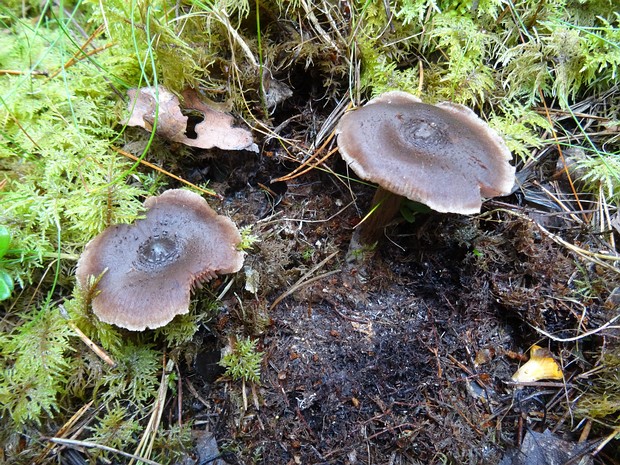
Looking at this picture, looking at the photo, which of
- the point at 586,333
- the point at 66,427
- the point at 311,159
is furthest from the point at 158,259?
the point at 586,333

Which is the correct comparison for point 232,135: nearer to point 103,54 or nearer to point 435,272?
point 103,54

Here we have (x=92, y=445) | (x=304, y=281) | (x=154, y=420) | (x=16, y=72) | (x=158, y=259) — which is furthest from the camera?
(x=16, y=72)

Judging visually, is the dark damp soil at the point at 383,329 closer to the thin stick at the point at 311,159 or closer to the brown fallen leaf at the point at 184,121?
the thin stick at the point at 311,159

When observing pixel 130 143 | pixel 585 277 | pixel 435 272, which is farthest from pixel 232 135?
pixel 585 277

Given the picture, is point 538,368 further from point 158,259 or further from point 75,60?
point 75,60

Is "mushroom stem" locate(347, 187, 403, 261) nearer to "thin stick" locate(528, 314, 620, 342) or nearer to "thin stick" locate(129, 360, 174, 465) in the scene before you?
"thin stick" locate(528, 314, 620, 342)

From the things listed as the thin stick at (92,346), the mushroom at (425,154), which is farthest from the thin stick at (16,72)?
the mushroom at (425,154)

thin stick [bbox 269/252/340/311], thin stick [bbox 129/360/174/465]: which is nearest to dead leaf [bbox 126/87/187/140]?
thin stick [bbox 269/252/340/311]
